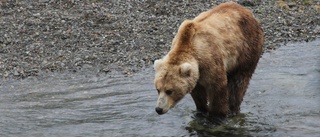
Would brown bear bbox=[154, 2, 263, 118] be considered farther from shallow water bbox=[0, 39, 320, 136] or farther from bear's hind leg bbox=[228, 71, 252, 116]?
shallow water bbox=[0, 39, 320, 136]

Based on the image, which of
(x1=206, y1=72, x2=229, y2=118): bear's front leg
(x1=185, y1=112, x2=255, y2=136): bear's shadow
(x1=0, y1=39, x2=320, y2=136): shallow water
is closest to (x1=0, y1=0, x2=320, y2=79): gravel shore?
(x1=0, y1=39, x2=320, y2=136): shallow water

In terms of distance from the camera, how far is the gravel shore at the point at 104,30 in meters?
10.6

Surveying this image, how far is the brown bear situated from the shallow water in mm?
473

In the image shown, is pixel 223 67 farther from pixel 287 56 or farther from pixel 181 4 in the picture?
pixel 181 4

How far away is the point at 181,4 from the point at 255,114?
6.06 m

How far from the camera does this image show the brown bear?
6.71 m

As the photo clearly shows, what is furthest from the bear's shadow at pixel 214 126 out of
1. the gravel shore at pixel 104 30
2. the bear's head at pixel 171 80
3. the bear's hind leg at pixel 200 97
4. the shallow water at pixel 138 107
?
the gravel shore at pixel 104 30

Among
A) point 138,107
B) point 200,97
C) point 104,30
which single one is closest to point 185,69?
point 200,97

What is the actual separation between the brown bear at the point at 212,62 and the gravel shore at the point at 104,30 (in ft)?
9.56

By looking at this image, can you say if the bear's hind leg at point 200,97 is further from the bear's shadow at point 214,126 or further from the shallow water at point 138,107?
the shallow water at point 138,107

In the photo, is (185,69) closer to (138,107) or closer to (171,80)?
(171,80)

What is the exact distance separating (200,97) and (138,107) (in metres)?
1.38

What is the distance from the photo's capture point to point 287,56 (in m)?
11.0

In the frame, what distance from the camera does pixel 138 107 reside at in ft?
28.1
